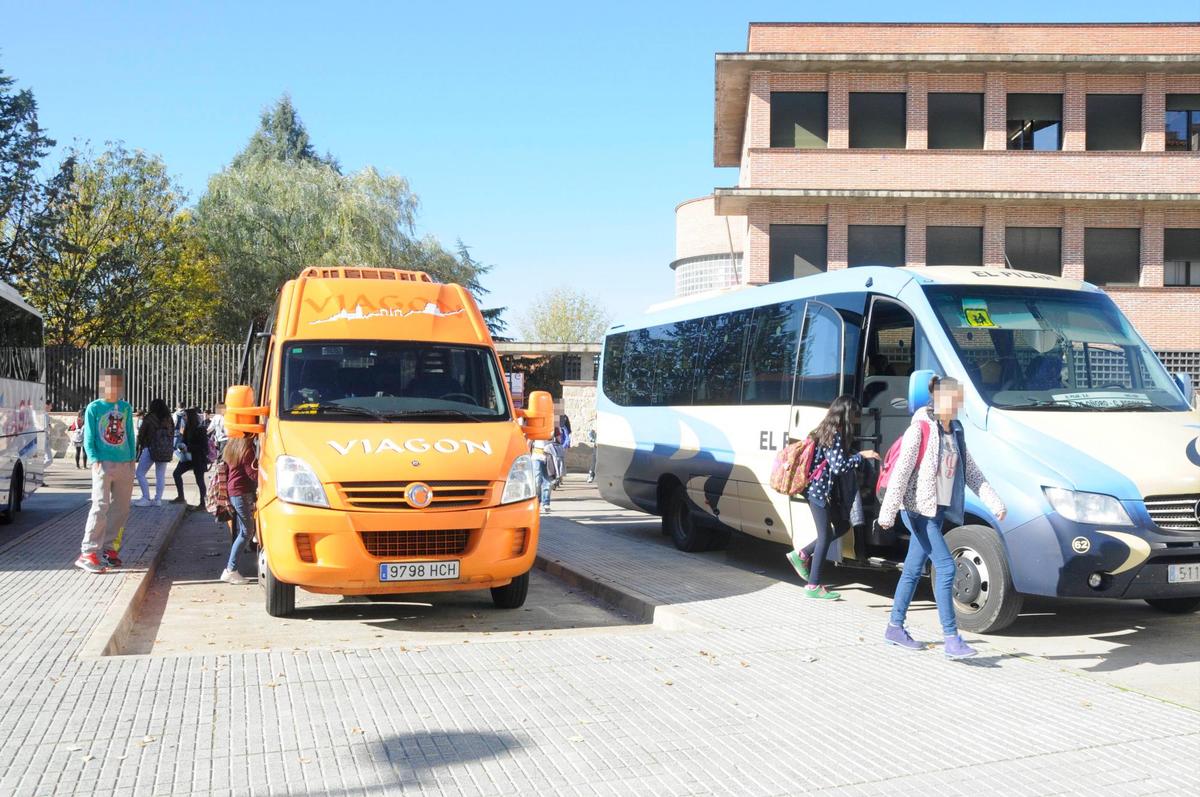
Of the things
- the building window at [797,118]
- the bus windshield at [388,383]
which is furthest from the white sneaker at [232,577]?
the building window at [797,118]

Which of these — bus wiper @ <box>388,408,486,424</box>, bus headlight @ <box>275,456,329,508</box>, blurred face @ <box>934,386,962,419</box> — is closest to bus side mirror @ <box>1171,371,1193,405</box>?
blurred face @ <box>934,386,962,419</box>

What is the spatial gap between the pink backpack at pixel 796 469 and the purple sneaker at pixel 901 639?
1.91 m

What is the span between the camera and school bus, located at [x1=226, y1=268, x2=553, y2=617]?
7840 millimetres

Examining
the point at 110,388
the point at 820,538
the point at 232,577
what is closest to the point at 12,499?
the point at 110,388

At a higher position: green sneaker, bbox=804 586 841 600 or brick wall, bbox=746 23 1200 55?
brick wall, bbox=746 23 1200 55

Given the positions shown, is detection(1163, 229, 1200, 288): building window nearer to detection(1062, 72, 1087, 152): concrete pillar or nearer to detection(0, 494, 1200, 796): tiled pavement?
detection(1062, 72, 1087, 152): concrete pillar

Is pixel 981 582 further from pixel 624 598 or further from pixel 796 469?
pixel 624 598

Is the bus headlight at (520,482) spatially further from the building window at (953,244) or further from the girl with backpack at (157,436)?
the building window at (953,244)

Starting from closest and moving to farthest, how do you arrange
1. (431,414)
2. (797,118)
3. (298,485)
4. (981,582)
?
(298,485)
(981,582)
(431,414)
(797,118)

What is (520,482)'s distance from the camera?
27.5 feet

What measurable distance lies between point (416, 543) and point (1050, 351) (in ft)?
16.6

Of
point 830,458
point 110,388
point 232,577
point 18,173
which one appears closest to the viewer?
point 830,458

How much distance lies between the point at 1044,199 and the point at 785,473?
20952mm

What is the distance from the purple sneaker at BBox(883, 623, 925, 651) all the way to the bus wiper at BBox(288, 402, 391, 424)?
4012 millimetres
